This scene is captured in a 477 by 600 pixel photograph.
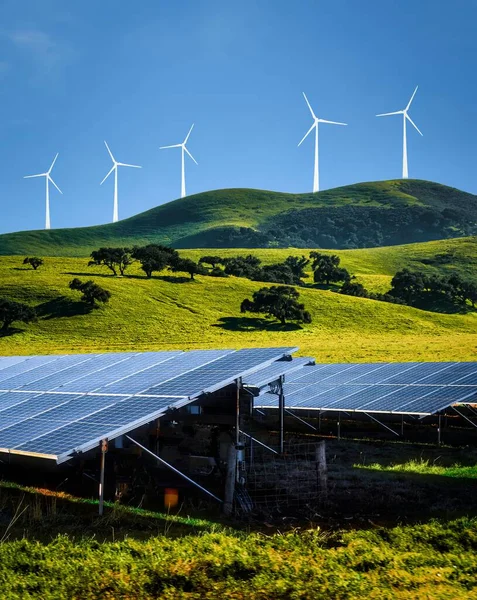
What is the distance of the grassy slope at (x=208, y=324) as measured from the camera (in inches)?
3369

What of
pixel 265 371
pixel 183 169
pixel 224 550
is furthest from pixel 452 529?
pixel 183 169

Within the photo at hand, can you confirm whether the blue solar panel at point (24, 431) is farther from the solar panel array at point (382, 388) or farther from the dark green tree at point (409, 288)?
the dark green tree at point (409, 288)

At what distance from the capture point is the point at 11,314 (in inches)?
3883

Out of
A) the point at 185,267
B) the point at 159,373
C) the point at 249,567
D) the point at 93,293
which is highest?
the point at 185,267

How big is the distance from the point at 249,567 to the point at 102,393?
9907 mm

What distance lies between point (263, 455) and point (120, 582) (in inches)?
556

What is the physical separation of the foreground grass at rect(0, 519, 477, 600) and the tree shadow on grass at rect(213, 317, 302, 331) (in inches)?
3336

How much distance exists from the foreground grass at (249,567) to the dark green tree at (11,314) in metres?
86.8

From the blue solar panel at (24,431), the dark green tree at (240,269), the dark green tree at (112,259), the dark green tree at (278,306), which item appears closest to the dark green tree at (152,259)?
the dark green tree at (112,259)

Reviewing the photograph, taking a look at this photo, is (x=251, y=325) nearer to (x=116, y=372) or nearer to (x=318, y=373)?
(x=318, y=373)

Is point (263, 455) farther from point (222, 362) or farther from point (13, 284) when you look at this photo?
point (13, 284)

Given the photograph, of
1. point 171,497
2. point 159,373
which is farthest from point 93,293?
point 171,497

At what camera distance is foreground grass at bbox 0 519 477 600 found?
1282cm

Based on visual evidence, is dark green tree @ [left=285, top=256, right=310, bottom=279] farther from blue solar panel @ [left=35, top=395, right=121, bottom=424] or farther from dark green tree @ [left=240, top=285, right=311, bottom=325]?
blue solar panel @ [left=35, top=395, right=121, bottom=424]
